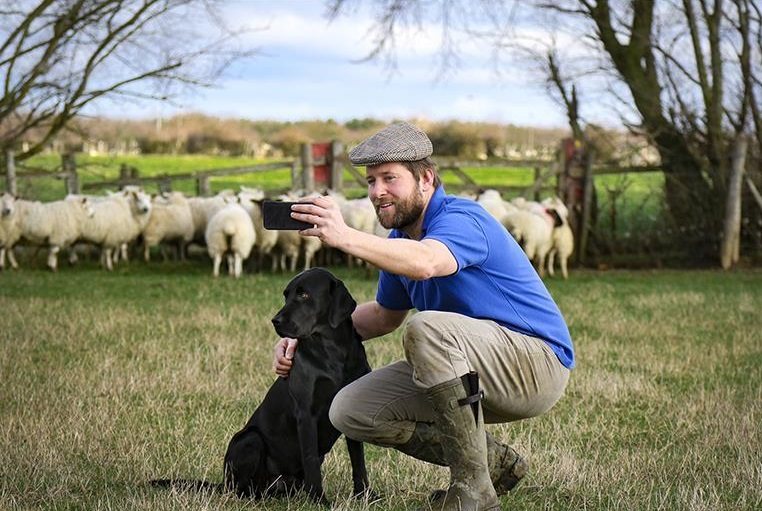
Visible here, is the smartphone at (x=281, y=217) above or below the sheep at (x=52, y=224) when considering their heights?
above

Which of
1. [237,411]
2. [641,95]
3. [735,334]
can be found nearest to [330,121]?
[641,95]

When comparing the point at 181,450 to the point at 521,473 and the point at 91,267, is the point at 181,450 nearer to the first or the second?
the point at 521,473

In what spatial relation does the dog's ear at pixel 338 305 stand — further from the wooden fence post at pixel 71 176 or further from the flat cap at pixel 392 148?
the wooden fence post at pixel 71 176

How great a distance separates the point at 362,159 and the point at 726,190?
16.6 metres

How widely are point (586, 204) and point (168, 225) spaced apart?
25.7 feet

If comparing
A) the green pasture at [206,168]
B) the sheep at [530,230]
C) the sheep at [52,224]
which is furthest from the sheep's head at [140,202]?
the green pasture at [206,168]

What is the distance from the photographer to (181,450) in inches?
223

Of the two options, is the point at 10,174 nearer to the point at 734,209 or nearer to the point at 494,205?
the point at 494,205

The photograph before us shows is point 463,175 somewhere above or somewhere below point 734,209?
above

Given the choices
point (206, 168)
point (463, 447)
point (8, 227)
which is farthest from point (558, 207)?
point (206, 168)

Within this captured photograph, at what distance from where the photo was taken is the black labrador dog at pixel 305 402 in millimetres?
4551

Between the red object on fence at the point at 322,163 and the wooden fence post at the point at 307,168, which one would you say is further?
the red object on fence at the point at 322,163

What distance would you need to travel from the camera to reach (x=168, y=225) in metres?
19.2

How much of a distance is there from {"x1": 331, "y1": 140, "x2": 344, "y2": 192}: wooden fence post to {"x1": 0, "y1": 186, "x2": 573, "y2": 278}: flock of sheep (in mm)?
1359
